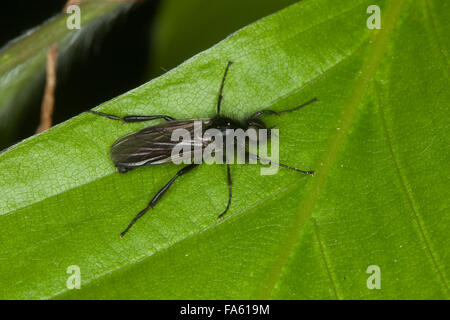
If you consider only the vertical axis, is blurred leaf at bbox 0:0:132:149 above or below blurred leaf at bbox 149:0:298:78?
below

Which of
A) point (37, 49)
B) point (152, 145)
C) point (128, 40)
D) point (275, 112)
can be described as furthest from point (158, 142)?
point (128, 40)

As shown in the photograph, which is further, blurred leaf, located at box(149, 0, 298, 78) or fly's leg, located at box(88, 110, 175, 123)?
blurred leaf, located at box(149, 0, 298, 78)

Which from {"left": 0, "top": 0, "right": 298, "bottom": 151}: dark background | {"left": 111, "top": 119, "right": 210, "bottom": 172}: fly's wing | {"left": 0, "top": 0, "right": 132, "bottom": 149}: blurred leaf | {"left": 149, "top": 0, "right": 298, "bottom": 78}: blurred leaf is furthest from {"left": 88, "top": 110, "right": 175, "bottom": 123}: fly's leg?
{"left": 149, "top": 0, "right": 298, "bottom": 78}: blurred leaf

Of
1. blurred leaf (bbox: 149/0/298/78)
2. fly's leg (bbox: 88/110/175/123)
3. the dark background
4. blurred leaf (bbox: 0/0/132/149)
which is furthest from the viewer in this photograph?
blurred leaf (bbox: 149/0/298/78)

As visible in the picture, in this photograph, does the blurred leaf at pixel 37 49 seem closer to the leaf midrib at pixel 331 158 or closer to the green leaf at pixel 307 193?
the green leaf at pixel 307 193

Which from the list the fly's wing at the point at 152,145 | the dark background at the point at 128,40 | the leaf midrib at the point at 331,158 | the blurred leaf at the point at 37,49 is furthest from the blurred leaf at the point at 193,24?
the leaf midrib at the point at 331,158

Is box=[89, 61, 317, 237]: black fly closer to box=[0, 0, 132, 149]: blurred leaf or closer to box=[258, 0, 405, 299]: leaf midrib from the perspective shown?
box=[258, 0, 405, 299]: leaf midrib
